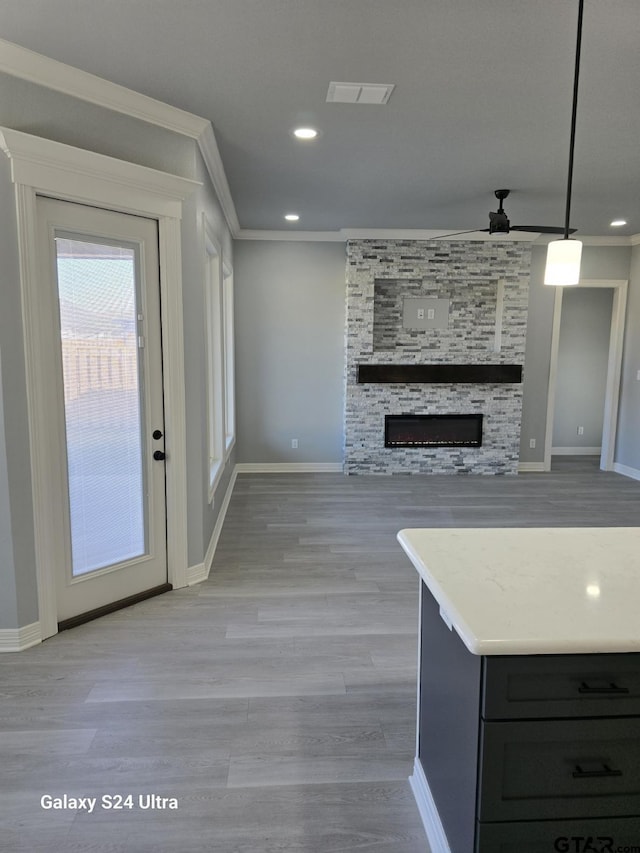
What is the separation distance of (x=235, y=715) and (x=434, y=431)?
15.6 ft

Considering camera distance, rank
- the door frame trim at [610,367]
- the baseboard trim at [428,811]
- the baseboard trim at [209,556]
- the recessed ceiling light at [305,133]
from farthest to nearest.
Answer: the door frame trim at [610,367], the baseboard trim at [209,556], the recessed ceiling light at [305,133], the baseboard trim at [428,811]

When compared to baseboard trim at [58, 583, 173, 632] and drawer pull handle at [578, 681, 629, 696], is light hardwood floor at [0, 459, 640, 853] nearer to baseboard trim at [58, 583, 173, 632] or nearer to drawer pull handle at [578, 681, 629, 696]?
baseboard trim at [58, 583, 173, 632]

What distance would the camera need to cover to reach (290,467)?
666 cm

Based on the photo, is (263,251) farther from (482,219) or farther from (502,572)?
(502,572)

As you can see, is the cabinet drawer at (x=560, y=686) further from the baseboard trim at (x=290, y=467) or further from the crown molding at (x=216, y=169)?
the baseboard trim at (x=290, y=467)

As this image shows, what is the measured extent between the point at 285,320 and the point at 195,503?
353 centimetres

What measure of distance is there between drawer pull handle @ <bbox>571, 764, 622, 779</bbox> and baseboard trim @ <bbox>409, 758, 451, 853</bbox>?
47 centimetres

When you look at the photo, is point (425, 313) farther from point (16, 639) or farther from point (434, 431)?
point (16, 639)

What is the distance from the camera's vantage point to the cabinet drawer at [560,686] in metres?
1.19

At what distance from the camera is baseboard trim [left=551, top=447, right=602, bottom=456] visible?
306 inches

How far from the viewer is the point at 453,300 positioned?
20.9ft

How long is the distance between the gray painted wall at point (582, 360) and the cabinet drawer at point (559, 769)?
7.01 meters

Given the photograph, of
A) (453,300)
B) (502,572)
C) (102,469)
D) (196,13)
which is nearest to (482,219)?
(453,300)

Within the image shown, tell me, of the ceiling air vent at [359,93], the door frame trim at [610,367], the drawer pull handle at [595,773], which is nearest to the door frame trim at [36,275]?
the ceiling air vent at [359,93]
